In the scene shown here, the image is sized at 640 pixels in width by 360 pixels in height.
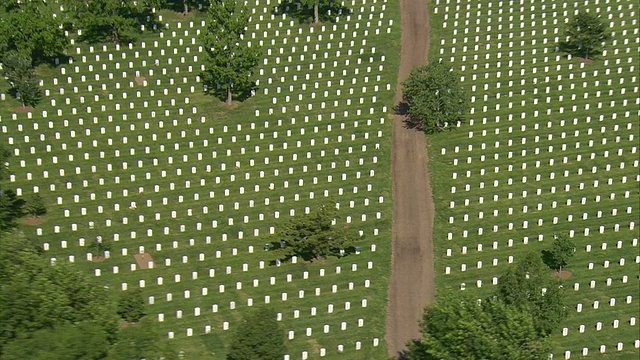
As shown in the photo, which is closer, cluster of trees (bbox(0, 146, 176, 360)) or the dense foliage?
→ cluster of trees (bbox(0, 146, 176, 360))

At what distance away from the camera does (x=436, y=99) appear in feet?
298

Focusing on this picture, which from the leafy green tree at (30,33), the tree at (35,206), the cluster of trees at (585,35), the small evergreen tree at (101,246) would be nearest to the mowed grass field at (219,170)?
the small evergreen tree at (101,246)

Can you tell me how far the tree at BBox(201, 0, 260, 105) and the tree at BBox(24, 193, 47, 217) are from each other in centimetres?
2213

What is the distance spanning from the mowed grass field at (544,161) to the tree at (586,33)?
161 cm

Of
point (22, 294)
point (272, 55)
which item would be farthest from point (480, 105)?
point (22, 294)

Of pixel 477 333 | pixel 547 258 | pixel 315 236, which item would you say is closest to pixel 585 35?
pixel 547 258

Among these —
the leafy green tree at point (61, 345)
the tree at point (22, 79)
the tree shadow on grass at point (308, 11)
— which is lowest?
the leafy green tree at point (61, 345)

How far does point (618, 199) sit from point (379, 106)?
74.9 ft

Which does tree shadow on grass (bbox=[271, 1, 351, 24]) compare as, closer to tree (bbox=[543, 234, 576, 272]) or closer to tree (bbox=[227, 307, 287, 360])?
tree (bbox=[543, 234, 576, 272])

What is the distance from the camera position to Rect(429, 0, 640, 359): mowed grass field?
234 feet

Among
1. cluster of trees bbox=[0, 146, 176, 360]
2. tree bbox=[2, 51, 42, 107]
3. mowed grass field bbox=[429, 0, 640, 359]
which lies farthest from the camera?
tree bbox=[2, 51, 42, 107]

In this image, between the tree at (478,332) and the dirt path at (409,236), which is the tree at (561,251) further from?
the tree at (478,332)

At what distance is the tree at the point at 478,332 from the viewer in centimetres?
5456

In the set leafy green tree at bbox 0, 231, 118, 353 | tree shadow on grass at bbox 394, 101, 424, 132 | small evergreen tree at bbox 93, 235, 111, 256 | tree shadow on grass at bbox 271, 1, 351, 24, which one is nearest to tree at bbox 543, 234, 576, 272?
tree shadow on grass at bbox 394, 101, 424, 132
